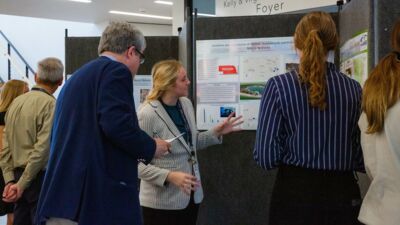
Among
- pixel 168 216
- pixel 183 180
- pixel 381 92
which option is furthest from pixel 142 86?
pixel 381 92

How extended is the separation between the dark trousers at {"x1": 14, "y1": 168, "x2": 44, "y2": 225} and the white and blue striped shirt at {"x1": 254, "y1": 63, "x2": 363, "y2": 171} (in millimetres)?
1589

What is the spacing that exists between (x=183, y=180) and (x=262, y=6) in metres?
2.02

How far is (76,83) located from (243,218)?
1827mm

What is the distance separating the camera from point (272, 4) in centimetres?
356

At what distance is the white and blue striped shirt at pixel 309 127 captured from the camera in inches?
63.2

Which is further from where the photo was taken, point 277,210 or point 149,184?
point 149,184

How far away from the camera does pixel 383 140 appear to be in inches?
58.8

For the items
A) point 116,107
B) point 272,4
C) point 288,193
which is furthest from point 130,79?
point 272,4

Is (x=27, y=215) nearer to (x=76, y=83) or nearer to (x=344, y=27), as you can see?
(x=76, y=83)

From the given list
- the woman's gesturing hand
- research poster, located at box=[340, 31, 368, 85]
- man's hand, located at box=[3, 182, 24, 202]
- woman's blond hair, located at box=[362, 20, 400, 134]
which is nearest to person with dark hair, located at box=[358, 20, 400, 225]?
woman's blond hair, located at box=[362, 20, 400, 134]

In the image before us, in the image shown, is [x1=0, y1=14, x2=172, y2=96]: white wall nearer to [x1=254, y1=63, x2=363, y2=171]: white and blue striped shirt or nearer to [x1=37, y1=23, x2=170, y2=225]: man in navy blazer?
[x1=37, y1=23, x2=170, y2=225]: man in navy blazer

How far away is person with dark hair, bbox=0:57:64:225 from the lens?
2.70 meters

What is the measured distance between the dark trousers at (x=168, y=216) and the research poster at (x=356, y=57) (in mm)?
1020

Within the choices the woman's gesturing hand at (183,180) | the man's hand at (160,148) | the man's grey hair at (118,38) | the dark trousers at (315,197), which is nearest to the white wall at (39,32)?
the woman's gesturing hand at (183,180)
